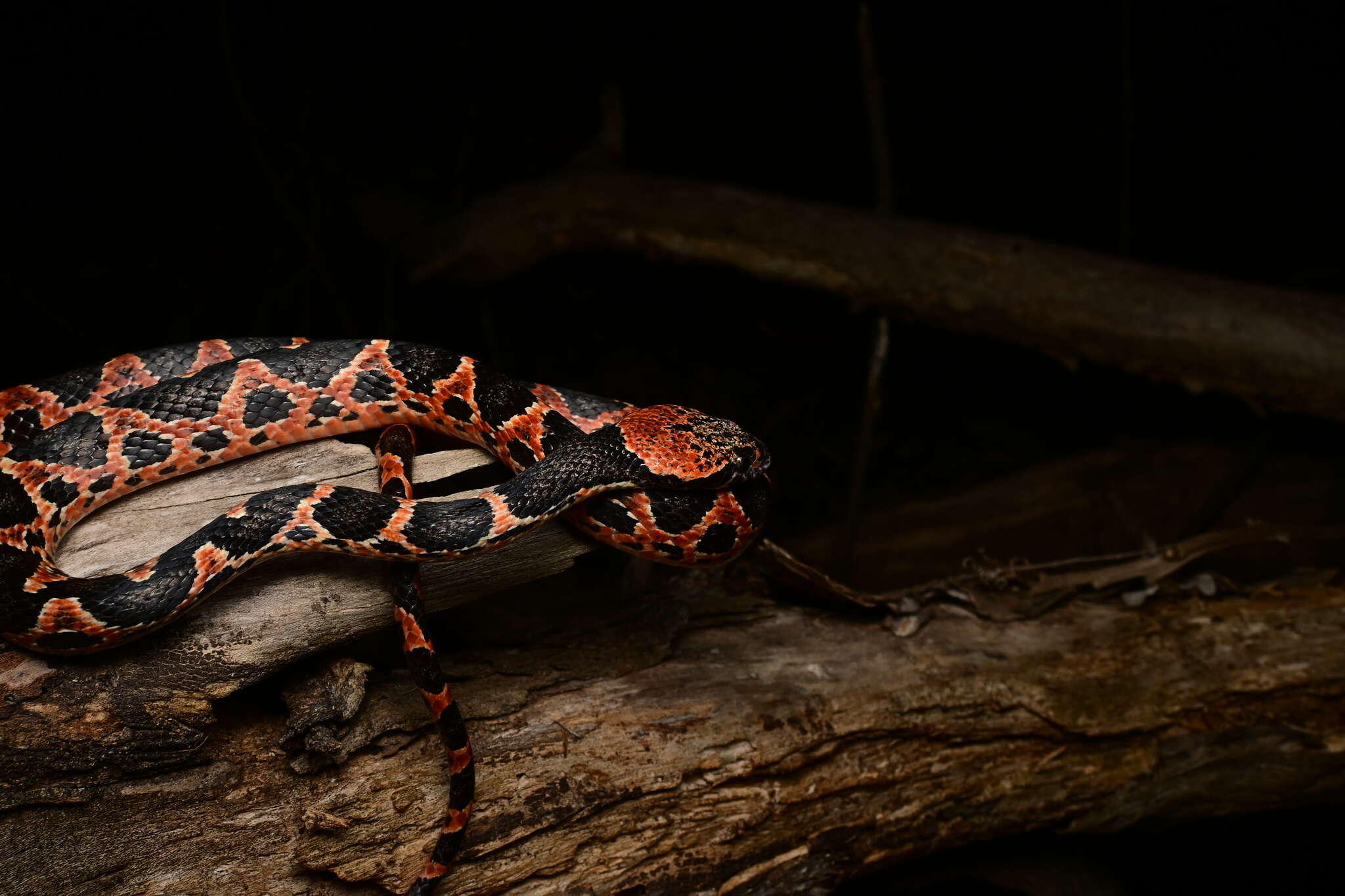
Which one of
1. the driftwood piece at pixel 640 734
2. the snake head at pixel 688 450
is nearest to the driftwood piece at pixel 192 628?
the driftwood piece at pixel 640 734

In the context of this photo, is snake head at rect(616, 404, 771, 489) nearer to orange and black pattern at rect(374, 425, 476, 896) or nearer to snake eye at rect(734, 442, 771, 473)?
snake eye at rect(734, 442, 771, 473)

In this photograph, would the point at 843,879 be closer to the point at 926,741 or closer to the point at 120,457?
the point at 926,741

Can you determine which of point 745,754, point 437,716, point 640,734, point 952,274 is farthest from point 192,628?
point 952,274

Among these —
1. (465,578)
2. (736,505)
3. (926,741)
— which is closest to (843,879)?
(926,741)

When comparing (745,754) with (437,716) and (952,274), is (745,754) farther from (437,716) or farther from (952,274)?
(952,274)

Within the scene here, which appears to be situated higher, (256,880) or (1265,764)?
(256,880)
